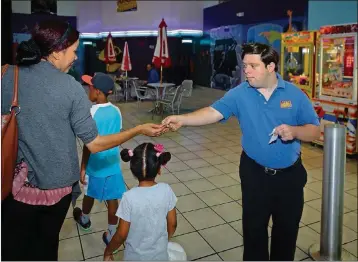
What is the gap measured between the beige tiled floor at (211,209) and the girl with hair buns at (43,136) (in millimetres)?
1016

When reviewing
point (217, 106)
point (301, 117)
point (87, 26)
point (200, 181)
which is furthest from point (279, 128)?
point (87, 26)

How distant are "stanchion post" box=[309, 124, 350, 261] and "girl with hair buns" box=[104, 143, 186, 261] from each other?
1.22 metres

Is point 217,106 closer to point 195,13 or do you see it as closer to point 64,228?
point 64,228

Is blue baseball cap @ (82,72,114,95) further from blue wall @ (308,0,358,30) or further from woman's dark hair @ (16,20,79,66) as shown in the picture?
blue wall @ (308,0,358,30)

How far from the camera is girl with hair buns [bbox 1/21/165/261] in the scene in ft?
4.12

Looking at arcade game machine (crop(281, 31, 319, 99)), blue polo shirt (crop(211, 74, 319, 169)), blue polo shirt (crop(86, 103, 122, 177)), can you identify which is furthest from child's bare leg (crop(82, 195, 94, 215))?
arcade game machine (crop(281, 31, 319, 99))

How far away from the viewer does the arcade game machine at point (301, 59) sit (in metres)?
5.13

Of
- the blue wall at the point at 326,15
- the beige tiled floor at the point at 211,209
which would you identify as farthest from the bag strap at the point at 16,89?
the blue wall at the point at 326,15

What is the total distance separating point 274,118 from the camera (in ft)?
5.57

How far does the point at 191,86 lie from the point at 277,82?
521 centimetres

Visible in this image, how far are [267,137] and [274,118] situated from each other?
100 mm

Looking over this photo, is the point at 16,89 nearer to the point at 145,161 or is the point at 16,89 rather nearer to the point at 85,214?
the point at 145,161

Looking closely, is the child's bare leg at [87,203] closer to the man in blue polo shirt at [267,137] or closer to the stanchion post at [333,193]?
the man in blue polo shirt at [267,137]

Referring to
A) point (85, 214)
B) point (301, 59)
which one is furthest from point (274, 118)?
point (301, 59)
